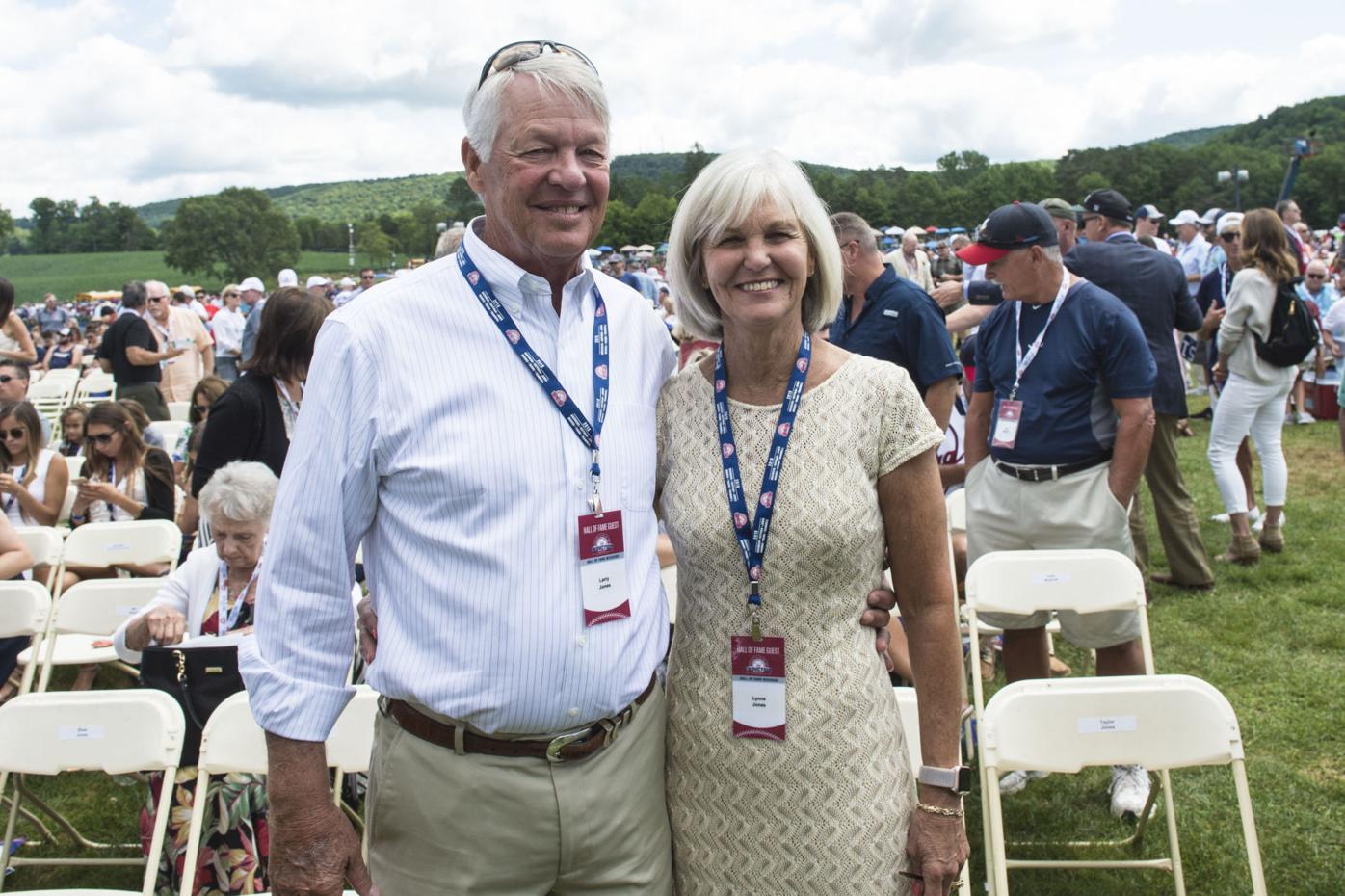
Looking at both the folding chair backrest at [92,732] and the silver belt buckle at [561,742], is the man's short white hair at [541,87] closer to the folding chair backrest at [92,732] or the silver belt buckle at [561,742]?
the silver belt buckle at [561,742]

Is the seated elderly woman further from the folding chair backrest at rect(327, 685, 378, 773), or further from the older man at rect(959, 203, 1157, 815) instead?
the older man at rect(959, 203, 1157, 815)

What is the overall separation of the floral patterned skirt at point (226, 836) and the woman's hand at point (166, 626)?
0.47 meters

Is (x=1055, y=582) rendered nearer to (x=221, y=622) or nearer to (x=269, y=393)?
(x=221, y=622)

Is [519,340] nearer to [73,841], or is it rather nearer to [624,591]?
[624,591]

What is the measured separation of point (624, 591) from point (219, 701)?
2177 millimetres

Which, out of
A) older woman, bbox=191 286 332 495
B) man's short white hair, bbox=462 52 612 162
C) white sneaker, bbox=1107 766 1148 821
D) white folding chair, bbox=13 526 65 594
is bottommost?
→ white sneaker, bbox=1107 766 1148 821

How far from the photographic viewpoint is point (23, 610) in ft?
14.1

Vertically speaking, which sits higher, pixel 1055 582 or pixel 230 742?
pixel 1055 582

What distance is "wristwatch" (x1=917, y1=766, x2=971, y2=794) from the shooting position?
6.16 ft

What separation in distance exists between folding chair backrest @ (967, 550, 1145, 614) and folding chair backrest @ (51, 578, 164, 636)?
3.43 meters

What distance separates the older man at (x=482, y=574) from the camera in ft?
5.39

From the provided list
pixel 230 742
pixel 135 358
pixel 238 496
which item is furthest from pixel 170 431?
pixel 230 742

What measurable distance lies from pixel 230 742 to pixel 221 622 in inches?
27.3

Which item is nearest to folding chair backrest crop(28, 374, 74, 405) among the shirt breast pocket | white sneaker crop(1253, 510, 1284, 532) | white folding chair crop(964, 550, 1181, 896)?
white folding chair crop(964, 550, 1181, 896)
